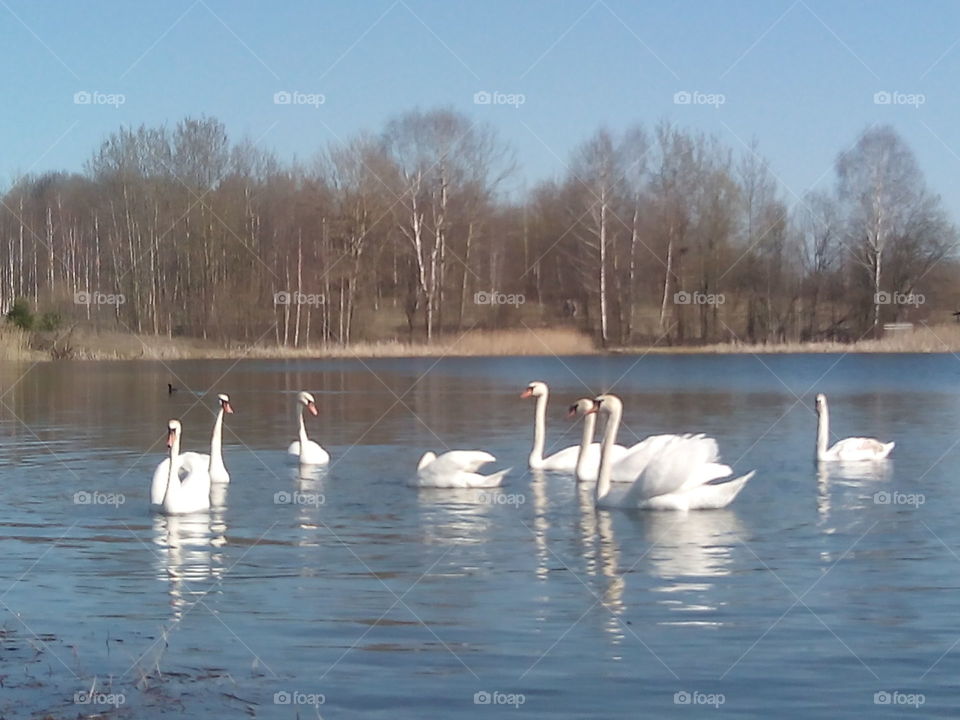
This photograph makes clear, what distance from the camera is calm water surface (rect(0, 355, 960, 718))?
305 inches

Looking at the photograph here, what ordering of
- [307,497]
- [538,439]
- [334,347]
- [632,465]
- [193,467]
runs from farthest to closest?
[334,347] → [538,439] → [632,465] → [307,497] → [193,467]

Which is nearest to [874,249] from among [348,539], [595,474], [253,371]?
[253,371]

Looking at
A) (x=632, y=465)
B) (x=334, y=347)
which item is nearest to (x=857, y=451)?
(x=632, y=465)

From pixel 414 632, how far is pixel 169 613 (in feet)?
5.55

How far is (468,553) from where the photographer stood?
1187cm

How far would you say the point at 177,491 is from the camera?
1414cm

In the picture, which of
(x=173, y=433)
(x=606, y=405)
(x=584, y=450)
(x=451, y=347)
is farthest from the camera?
(x=451, y=347)

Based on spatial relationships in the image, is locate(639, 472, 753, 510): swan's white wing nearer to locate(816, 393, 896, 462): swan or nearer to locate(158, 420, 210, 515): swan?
locate(158, 420, 210, 515): swan

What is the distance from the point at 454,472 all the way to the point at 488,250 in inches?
1700

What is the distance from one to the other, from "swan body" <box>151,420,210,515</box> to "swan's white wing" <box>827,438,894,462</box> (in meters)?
7.94

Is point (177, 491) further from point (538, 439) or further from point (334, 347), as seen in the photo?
point (334, 347)

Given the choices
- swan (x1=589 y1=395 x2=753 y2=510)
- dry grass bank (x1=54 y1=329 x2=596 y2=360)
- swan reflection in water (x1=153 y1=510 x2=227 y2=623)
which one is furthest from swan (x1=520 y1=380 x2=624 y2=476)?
dry grass bank (x1=54 y1=329 x2=596 y2=360)

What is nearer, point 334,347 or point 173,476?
point 173,476

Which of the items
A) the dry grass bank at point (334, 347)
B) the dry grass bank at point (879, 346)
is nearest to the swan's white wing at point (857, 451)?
the dry grass bank at point (334, 347)
